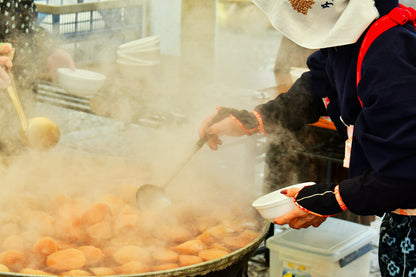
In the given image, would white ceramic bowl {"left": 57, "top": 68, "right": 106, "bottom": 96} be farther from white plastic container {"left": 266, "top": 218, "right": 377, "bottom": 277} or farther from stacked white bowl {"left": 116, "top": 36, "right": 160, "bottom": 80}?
white plastic container {"left": 266, "top": 218, "right": 377, "bottom": 277}

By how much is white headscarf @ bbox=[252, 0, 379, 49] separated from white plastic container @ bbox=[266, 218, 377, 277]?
143 centimetres

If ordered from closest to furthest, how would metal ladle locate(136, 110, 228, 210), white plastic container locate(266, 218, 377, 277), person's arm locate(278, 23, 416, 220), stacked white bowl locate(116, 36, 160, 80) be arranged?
person's arm locate(278, 23, 416, 220) < metal ladle locate(136, 110, 228, 210) < white plastic container locate(266, 218, 377, 277) < stacked white bowl locate(116, 36, 160, 80)

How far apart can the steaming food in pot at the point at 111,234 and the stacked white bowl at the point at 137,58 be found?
1.56 meters

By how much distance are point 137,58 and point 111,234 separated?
1.97 m

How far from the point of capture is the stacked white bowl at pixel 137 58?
11.6 feet

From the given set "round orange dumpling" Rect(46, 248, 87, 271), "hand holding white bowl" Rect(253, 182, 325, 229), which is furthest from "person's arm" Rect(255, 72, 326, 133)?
"round orange dumpling" Rect(46, 248, 87, 271)

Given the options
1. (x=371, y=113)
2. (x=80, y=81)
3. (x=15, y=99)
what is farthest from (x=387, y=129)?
(x=80, y=81)

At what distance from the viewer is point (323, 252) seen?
250cm

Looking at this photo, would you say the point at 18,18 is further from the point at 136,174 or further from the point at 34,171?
the point at 136,174

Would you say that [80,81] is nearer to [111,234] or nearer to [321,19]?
[111,234]

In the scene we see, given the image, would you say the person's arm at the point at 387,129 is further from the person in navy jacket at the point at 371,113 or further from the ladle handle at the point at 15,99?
the ladle handle at the point at 15,99

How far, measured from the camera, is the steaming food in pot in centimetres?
163

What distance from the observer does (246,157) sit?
347 cm

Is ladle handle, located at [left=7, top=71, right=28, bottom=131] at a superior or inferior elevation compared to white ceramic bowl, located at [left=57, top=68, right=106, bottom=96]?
superior
